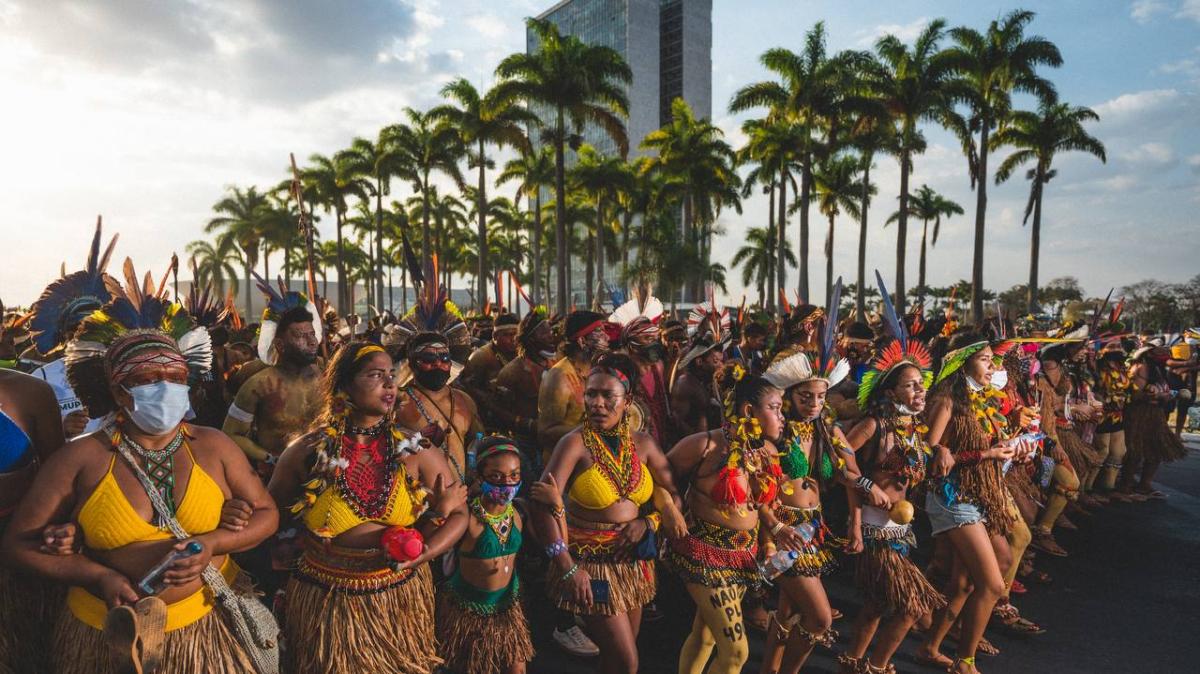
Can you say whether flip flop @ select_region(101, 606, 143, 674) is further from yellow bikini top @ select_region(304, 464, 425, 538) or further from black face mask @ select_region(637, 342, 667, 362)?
black face mask @ select_region(637, 342, 667, 362)

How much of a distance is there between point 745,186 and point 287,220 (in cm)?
3433

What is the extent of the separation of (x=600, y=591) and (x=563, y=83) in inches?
994

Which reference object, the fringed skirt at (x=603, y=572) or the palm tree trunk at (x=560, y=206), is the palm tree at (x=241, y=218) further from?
the fringed skirt at (x=603, y=572)

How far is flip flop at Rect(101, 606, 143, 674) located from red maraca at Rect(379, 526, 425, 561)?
914 mm

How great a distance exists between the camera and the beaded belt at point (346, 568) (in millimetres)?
2959

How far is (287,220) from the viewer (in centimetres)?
5088

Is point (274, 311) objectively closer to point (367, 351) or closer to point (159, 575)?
point (367, 351)

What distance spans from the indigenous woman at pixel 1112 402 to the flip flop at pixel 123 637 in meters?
10.4

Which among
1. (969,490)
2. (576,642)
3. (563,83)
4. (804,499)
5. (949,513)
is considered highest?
(563,83)

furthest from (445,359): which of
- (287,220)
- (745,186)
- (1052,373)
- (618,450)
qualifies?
(287,220)

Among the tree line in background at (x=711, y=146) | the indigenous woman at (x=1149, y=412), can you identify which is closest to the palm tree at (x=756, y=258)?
the tree line in background at (x=711, y=146)

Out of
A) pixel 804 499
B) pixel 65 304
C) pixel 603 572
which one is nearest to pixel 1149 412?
pixel 804 499

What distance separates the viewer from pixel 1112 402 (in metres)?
8.84

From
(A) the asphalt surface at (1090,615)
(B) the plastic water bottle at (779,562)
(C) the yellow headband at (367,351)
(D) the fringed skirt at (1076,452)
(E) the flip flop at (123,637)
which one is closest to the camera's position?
(E) the flip flop at (123,637)
